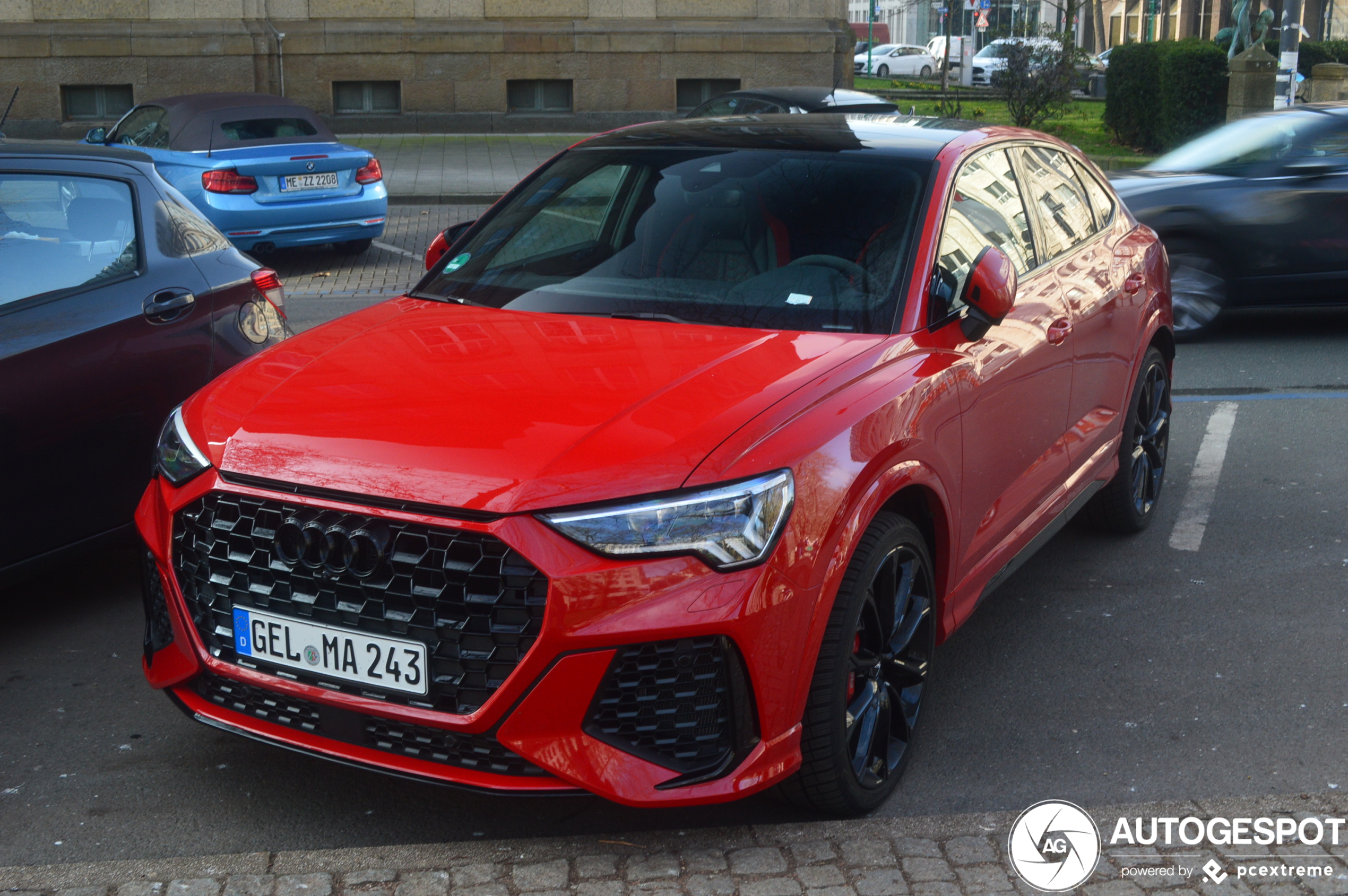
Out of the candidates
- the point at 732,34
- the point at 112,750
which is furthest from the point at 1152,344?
the point at 732,34

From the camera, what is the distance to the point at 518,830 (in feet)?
10.9

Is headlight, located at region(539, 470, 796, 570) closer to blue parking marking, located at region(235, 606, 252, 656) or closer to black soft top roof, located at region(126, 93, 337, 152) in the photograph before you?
blue parking marking, located at region(235, 606, 252, 656)

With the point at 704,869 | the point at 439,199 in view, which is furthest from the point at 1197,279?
the point at 439,199

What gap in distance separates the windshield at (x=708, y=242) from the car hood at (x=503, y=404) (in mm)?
151

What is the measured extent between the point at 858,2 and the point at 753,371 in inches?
Answer: 4226

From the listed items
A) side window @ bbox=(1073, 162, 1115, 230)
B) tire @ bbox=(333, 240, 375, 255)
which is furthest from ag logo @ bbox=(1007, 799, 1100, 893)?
tire @ bbox=(333, 240, 375, 255)

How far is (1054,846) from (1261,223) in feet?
21.8

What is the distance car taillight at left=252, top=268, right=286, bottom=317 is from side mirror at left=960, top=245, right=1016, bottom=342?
8.79ft

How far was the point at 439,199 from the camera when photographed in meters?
16.3

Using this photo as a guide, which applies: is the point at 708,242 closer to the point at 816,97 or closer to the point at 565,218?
the point at 565,218

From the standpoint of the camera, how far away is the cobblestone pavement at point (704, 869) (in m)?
3.04

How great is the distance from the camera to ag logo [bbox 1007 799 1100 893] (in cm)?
312

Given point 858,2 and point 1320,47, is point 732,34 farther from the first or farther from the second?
point 858,2

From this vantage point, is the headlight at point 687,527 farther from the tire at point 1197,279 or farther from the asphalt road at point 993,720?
the tire at point 1197,279
